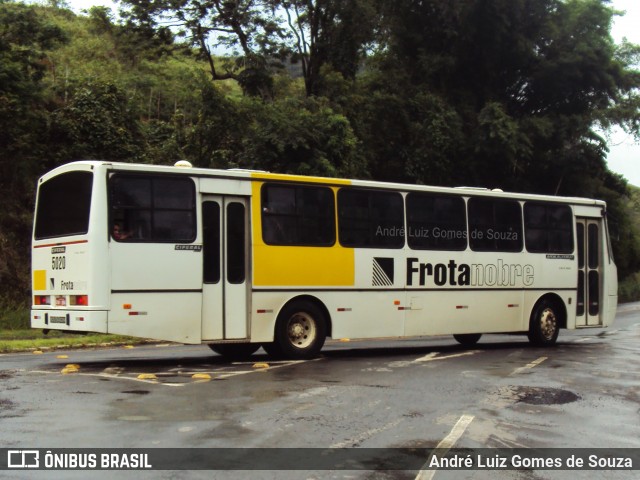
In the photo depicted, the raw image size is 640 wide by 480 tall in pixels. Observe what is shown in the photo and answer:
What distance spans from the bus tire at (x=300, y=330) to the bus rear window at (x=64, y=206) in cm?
377

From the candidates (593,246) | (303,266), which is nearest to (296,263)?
(303,266)

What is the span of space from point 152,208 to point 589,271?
1148 cm

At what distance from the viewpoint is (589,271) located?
19.4 meters

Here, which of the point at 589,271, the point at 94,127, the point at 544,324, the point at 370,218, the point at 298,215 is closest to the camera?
the point at 298,215

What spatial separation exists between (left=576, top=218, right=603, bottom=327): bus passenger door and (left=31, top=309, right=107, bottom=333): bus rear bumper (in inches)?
465

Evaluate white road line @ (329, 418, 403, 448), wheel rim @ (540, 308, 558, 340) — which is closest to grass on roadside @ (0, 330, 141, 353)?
wheel rim @ (540, 308, 558, 340)

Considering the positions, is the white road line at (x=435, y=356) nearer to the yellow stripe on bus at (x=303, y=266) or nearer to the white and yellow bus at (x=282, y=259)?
the white and yellow bus at (x=282, y=259)

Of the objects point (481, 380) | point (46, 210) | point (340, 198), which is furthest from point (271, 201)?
point (481, 380)

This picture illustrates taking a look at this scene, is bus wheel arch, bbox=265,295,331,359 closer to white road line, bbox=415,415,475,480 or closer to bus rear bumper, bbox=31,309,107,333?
bus rear bumper, bbox=31,309,107,333

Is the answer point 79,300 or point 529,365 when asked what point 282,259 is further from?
point 529,365

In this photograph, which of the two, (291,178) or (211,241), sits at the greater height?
(291,178)

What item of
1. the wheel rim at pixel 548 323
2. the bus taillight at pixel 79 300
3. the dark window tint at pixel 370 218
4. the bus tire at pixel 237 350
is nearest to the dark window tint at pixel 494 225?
the wheel rim at pixel 548 323

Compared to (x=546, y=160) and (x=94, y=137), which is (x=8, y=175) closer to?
(x=94, y=137)

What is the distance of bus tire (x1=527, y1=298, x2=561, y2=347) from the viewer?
713 inches
